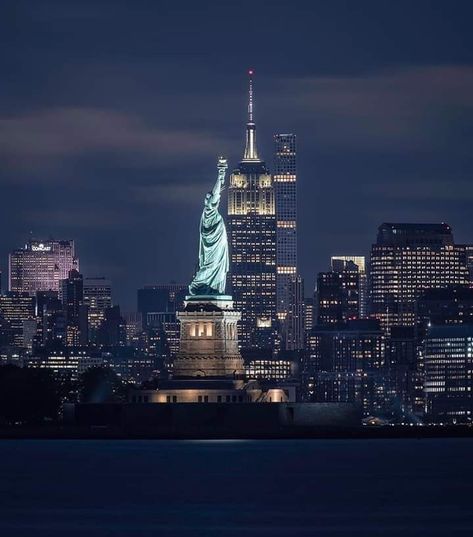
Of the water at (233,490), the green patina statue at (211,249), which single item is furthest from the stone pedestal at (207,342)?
the water at (233,490)

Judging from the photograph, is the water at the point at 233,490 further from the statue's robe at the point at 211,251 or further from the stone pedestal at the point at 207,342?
the statue's robe at the point at 211,251

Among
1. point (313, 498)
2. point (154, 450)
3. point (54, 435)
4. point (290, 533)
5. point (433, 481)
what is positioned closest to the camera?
point (290, 533)

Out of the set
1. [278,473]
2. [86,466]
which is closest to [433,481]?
[278,473]

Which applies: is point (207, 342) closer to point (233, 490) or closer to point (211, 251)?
point (211, 251)

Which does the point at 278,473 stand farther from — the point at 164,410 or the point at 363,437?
the point at 363,437

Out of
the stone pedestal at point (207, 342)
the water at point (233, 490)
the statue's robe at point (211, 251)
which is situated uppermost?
the statue's robe at point (211, 251)
